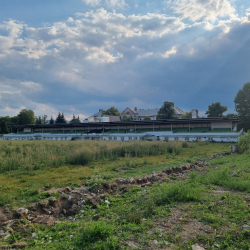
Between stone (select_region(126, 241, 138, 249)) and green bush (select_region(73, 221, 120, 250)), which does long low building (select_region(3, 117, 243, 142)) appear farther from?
stone (select_region(126, 241, 138, 249))

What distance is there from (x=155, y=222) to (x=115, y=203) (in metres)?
2.10

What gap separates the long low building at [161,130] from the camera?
41.0 metres

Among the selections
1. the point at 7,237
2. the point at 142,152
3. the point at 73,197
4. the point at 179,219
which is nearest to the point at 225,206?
the point at 179,219

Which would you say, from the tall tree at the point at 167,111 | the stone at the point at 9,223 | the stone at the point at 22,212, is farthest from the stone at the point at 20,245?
the tall tree at the point at 167,111

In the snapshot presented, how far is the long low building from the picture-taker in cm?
4097

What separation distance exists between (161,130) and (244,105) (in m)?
24.0

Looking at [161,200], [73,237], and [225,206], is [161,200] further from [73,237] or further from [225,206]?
[73,237]

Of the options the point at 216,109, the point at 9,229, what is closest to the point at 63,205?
the point at 9,229

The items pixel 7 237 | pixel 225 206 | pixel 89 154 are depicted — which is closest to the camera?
pixel 7 237

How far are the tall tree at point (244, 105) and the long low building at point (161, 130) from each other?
743cm

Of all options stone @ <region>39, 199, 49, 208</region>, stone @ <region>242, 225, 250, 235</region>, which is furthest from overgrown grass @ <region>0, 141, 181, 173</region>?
stone @ <region>242, 225, 250, 235</region>

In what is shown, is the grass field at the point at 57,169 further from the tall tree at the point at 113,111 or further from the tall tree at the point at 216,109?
the tall tree at the point at 113,111

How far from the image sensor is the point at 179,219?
17.2 feet

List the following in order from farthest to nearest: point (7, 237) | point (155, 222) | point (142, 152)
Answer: point (142, 152), point (155, 222), point (7, 237)
